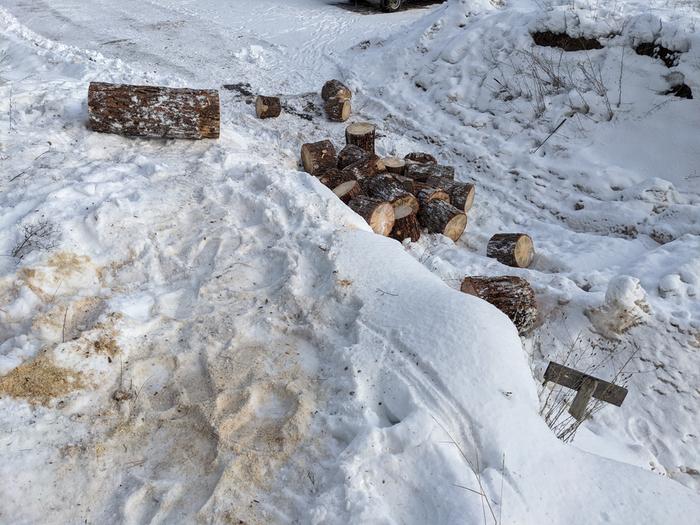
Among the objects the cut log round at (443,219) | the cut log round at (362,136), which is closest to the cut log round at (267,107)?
the cut log round at (362,136)

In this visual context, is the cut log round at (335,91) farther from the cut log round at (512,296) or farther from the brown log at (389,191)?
the cut log round at (512,296)

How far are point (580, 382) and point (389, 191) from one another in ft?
10.2

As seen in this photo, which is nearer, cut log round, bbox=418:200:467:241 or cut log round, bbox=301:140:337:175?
cut log round, bbox=418:200:467:241

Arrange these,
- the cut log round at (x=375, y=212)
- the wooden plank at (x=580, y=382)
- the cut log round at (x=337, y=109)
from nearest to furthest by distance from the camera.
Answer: the wooden plank at (x=580, y=382) → the cut log round at (x=375, y=212) → the cut log round at (x=337, y=109)

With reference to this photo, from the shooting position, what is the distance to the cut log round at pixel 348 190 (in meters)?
5.68

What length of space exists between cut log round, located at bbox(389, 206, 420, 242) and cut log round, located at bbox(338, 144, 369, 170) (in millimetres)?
1163

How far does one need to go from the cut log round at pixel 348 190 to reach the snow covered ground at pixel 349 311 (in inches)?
28.7

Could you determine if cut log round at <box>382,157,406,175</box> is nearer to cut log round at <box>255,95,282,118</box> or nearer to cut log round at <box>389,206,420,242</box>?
cut log round at <box>389,206,420,242</box>

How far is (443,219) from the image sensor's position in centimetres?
565

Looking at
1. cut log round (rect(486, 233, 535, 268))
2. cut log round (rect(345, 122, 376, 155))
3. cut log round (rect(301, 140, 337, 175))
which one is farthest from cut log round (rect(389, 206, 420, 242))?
cut log round (rect(345, 122, 376, 155))

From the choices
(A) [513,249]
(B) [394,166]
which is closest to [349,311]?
(A) [513,249]

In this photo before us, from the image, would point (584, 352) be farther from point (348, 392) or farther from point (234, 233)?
point (234, 233)

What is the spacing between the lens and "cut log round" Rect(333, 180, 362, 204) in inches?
224

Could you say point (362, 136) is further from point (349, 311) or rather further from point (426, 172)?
point (349, 311)
